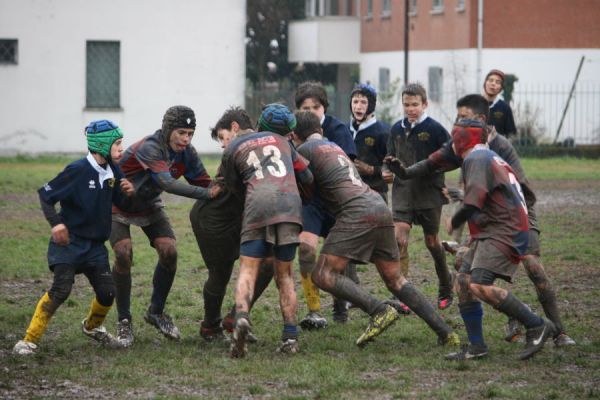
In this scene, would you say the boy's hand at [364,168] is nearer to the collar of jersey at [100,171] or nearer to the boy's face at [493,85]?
the boy's face at [493,85]

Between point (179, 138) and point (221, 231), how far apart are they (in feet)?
2.44

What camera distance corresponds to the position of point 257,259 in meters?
8.00

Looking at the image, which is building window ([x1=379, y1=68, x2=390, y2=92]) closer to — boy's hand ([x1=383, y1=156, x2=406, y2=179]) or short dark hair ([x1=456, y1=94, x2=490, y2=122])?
boy's hand ([x1=383, y1=156, x2=406, y2=179])

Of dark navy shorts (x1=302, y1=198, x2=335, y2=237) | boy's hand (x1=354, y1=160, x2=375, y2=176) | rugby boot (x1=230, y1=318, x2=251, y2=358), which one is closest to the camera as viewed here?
rugby boot (x1=230, y1=318, x2=251, y2=358)

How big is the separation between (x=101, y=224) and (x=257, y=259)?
115 centimetres

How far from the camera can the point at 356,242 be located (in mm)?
8141

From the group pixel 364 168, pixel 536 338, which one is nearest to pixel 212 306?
pixel 364 168

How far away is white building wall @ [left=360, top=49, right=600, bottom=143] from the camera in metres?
31.5

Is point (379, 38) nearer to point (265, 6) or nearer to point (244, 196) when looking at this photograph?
point (265, 6)

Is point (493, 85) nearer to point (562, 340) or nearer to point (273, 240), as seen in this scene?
point (562, 340)

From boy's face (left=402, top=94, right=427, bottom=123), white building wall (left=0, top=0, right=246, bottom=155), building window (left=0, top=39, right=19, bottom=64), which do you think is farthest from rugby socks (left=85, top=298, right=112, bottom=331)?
building window (left=0, top=39, right=19, bottom=64)

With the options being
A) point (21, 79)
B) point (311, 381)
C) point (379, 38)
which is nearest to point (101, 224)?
point (311, 381)

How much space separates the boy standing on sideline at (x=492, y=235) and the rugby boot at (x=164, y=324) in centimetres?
Result: 211

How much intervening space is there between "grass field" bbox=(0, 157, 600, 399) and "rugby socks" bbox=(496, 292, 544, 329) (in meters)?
0.26
